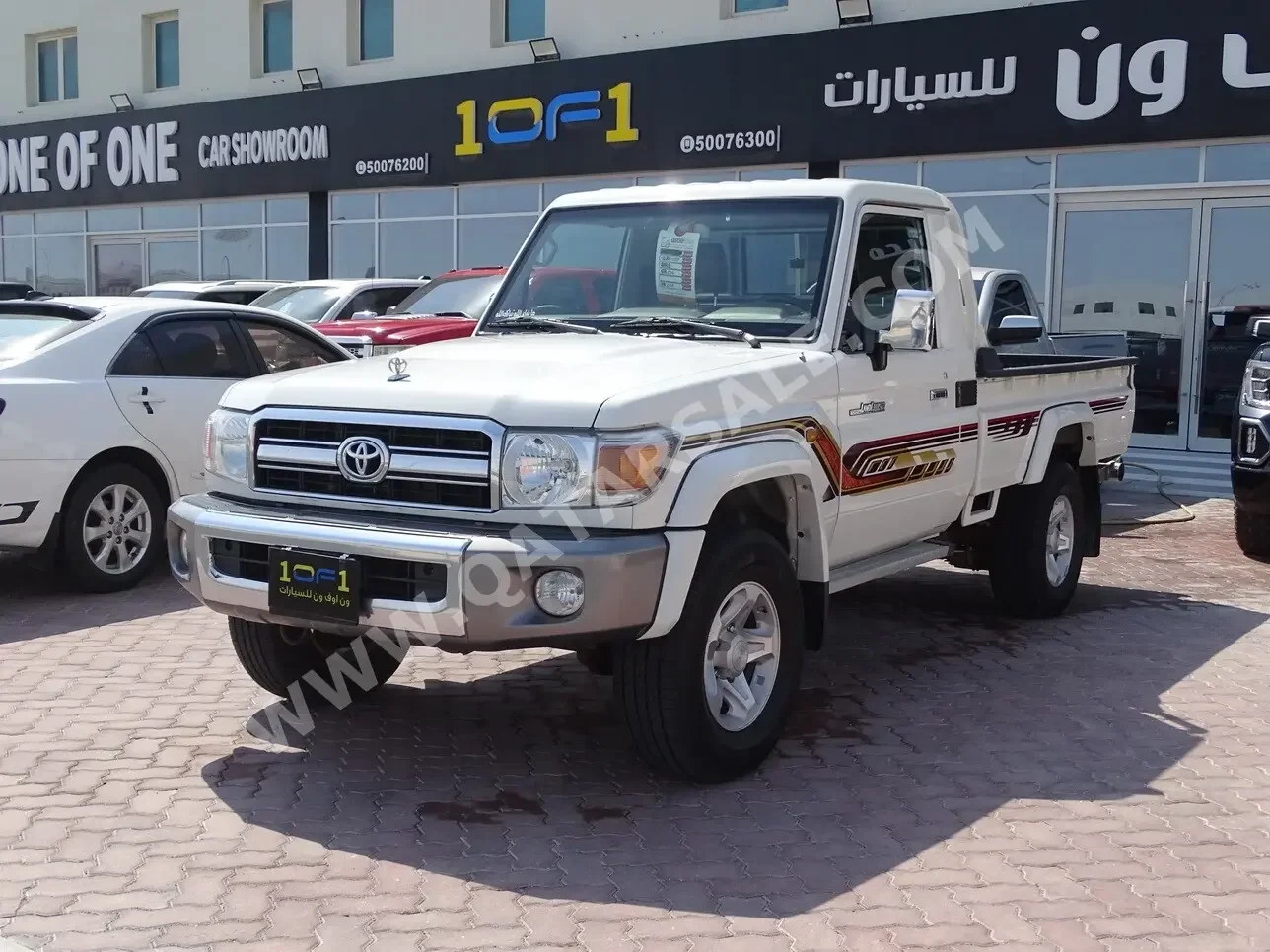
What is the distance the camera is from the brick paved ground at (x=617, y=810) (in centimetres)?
375

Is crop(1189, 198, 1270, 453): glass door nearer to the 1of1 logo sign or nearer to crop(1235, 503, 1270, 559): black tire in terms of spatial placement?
crop(1235, 503, 1270, 559): black tire

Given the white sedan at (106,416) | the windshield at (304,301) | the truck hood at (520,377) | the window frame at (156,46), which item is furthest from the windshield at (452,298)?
the window frame at (156,46)

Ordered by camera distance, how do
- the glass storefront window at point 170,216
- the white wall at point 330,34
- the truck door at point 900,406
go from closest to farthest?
1. the truck door at point 900,406
2. the white wall at point 330,34
3. the glass storefront window at point 170,216

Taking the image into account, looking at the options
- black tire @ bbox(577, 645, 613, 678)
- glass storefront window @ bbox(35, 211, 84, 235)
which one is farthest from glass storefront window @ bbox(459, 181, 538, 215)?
black tire @ bbox(577, 645, 613, 678)

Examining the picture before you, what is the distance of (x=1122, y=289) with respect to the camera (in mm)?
14672

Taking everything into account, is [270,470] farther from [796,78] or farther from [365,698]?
[796,78]

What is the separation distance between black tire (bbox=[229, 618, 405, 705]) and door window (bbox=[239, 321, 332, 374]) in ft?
10.2

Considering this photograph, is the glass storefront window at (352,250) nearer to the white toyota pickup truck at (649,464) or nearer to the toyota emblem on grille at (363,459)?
the white toyota pickup truck at (649,464)

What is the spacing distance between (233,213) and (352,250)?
3026 millimetres

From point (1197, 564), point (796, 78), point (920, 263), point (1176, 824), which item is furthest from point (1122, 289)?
point (1176, 824)

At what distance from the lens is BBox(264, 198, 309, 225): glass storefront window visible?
73.3 feet

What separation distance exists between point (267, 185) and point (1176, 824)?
66.8 ft

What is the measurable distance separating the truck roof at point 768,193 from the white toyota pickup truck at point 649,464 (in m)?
0.01

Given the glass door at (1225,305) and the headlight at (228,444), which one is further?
the glass door at (1225,305)
